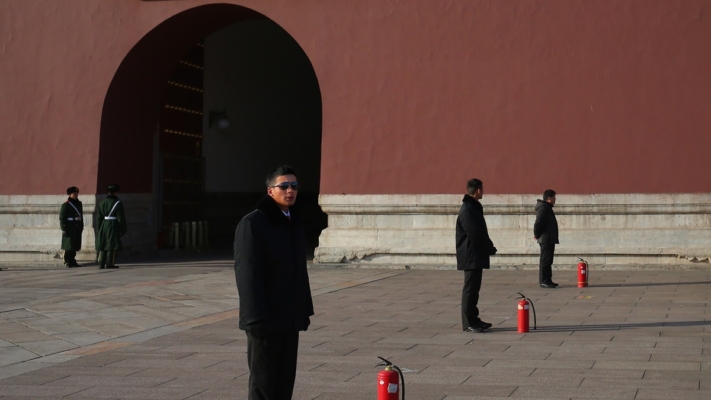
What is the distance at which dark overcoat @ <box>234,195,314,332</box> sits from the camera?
15.4 ft

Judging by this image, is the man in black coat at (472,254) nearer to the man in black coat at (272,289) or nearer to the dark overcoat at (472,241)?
the dark overcoat at (472,241)

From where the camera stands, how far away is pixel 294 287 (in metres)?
4.84

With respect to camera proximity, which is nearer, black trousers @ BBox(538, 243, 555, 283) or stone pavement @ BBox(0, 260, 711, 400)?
stone pavement @ BBox(0, 260, 711, 400)

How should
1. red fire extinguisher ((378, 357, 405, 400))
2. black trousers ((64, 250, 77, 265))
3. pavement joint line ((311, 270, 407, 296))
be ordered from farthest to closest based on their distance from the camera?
black trousers ((64, 250, 77, 265))
pavement joint line ((311, 270, 407, 296))
red fire extinguisher ((378, 357, 405, 400))

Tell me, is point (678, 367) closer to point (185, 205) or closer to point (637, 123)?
point (637, 123)

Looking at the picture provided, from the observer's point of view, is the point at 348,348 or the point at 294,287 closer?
the point at 294,287

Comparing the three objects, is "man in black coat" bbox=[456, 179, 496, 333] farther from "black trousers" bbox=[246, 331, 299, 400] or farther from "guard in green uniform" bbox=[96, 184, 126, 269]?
"guard in green uniform" bbox=[96, 184, 126, 269]

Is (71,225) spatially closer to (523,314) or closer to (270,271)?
(523,314)

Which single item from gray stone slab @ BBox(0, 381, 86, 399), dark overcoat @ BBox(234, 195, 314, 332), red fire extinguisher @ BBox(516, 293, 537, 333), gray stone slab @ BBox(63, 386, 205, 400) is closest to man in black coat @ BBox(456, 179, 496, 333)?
red fire extinguisher @ BBox(516, 293, 537, 333)

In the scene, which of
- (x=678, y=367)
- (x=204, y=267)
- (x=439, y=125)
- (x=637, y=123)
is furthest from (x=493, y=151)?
(x=678, y=367)

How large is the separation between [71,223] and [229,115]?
22.2 feet

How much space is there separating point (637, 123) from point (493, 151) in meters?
2.03

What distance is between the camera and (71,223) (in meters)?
15.0

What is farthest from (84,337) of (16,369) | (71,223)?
(71,223)
